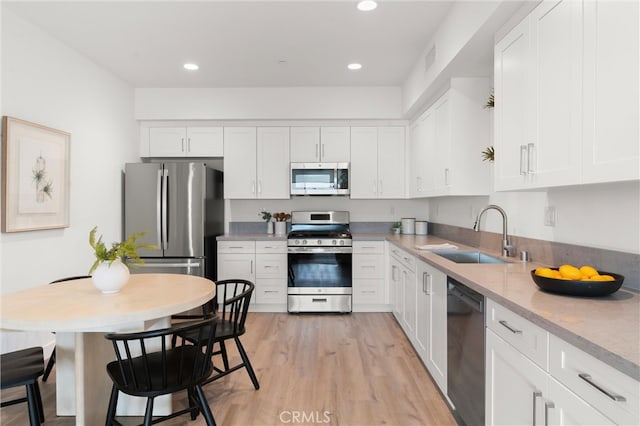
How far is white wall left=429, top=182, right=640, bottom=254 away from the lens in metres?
→ 1.72

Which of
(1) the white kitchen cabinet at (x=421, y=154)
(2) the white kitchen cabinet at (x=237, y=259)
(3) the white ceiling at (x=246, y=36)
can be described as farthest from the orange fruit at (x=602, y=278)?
(2) the white kitchen cabinet at (x=237, y=259)

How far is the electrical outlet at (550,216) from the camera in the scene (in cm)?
231

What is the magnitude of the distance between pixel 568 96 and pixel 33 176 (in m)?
3.60

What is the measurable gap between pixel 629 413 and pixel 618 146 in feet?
2.93

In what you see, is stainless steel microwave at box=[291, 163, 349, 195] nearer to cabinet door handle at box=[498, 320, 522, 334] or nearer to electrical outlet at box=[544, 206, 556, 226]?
electrical outlet at box=[544, 206, 556, 226]

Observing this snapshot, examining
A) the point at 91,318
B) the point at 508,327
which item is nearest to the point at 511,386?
the point at 508,327

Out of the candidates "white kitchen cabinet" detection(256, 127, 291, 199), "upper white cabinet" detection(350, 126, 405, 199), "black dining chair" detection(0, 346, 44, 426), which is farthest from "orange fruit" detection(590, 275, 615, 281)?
"white kitchen cabinet" detection(256, 127, 291, 199)

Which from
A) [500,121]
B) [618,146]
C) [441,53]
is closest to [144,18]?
[441,53]

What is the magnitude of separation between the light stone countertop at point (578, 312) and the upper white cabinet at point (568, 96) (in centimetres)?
47

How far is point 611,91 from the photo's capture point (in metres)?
1.40

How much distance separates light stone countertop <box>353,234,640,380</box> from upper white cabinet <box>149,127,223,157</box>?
12.0 feet

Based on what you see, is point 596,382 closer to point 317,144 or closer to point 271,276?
point 271,276

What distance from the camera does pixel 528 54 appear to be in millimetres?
1986
